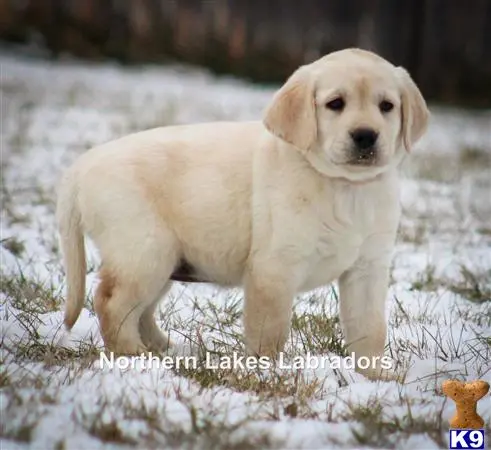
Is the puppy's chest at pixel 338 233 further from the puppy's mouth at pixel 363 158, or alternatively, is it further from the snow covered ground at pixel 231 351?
the snow covered ground at pixel 231 351

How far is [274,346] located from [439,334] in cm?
67

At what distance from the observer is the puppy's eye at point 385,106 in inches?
132

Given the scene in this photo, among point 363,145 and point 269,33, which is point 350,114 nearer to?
point 363,145

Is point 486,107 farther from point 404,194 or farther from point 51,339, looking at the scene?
point 51,339

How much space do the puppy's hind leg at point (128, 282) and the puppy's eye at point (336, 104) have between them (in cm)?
79

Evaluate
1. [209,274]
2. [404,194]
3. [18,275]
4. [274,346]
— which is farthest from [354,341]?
[404,194]

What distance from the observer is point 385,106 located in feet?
11.1

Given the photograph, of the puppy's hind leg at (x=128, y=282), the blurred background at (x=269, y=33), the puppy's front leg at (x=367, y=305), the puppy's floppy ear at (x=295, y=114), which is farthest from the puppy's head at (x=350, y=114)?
the blurred background at (x=269, y=33)

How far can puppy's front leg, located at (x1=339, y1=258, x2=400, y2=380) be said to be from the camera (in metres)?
3.52

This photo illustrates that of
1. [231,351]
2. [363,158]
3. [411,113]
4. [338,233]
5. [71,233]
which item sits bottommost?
[231,351]

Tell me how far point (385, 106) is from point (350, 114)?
17 centimetres

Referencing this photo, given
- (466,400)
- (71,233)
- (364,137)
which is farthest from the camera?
(71,233)

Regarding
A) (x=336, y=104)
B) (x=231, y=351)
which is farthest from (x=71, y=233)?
(x=336, y=104)

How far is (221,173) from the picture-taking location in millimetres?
3580
